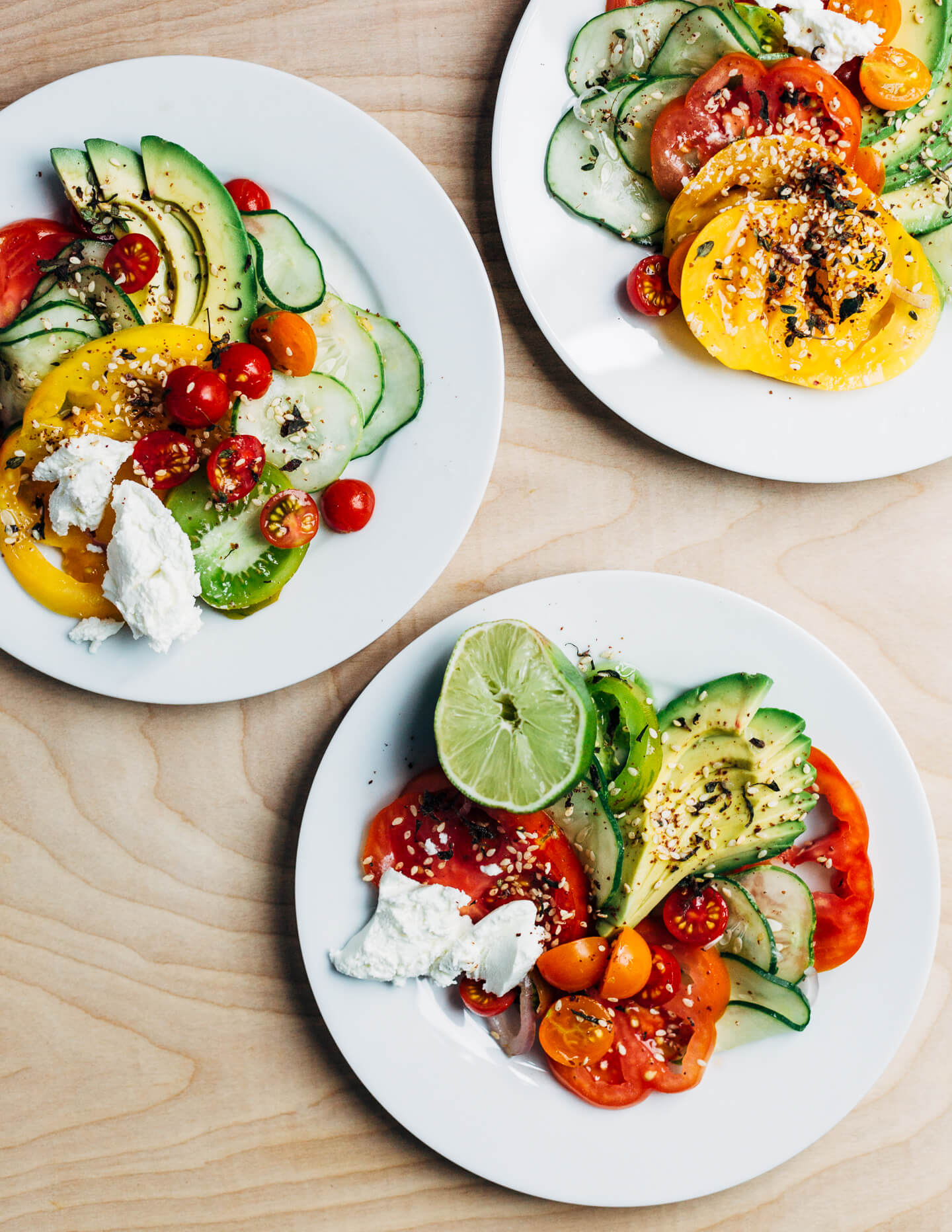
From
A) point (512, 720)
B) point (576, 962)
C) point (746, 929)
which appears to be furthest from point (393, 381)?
point (746, 929)

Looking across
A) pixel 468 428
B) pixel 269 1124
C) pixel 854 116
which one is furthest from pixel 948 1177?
pixel 854 116

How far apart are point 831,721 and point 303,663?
40.0 inches

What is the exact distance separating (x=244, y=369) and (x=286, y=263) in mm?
230

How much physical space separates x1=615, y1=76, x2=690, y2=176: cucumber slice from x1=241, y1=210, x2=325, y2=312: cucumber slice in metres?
0.63

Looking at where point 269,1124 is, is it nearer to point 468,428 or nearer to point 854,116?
point 468,428

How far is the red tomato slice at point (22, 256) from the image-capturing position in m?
1.45

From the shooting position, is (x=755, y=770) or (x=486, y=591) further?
(x=486, y=591)

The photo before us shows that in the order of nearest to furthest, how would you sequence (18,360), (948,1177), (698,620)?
(18,360), (698,620), (948,1177)

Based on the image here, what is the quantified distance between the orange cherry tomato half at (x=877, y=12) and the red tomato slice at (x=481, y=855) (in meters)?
1.60

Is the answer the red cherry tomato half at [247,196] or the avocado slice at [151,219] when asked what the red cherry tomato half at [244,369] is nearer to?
the avocado slice at [151,219]

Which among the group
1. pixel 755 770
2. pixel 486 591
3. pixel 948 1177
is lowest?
pixel 948 1177

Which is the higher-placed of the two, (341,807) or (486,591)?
(486,591)

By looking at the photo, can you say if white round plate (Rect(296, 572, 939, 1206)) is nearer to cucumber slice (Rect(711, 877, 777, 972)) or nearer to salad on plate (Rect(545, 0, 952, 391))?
cucumber slice (Rect(711, 877, 777, 972))

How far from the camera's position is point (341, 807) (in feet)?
5.06
